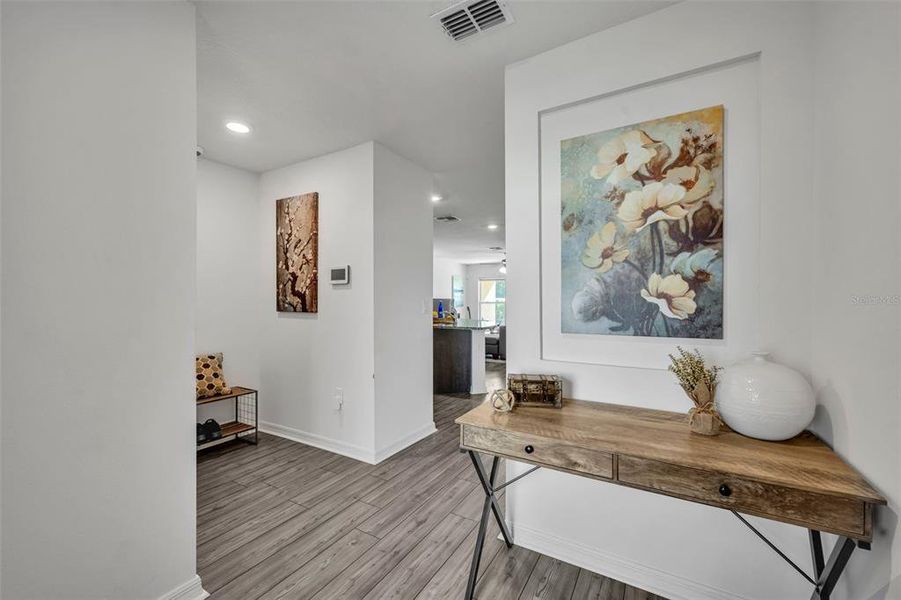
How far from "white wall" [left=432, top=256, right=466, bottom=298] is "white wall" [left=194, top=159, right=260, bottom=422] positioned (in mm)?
6858

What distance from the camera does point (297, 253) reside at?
131 inches

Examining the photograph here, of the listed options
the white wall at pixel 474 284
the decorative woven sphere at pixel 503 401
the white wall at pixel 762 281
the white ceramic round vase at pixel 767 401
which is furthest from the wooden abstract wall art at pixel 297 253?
the white wall at pixel 474 284

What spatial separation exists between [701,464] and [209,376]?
3499 millimetres

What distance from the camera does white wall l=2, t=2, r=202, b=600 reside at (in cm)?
110

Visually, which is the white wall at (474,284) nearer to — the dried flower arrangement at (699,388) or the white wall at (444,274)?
the white wall at (444,274)

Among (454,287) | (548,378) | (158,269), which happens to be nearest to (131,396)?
(158,269)

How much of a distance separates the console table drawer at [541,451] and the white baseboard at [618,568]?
793mm

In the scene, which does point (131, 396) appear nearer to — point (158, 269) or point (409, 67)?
point (158, 269)

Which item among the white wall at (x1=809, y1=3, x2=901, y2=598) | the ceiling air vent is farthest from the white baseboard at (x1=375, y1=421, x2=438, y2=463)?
the ceiling air vent

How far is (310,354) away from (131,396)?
1.92m

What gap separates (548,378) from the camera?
169 centimetres

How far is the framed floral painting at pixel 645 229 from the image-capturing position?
59.5 inches

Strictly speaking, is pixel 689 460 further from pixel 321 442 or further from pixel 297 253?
pixel 297 253

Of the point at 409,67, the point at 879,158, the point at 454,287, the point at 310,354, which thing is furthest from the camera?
the point at 454,287
